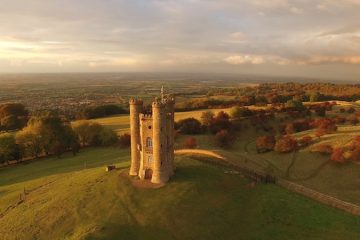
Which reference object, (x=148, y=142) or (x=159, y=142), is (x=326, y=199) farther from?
(x=148, y=142)

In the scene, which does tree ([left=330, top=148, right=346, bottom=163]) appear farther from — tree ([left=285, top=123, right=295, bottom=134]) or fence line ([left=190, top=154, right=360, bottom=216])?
tree ([left=285, top=123, right=295, bottom=134])

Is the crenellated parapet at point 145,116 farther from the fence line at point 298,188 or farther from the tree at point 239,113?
the tree at point 239,113

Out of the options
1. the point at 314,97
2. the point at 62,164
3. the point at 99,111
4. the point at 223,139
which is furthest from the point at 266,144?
the point at 99,111

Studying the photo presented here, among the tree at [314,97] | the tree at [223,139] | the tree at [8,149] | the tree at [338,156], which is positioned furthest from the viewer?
the tree at [314,97]


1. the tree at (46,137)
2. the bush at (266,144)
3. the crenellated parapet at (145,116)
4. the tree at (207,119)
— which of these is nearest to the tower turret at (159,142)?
the crenellated parapet at (145,116)

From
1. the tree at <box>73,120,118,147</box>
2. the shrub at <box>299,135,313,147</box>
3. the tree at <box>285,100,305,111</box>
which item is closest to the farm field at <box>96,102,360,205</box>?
the shrub at <box>299,135,313,147</box>
